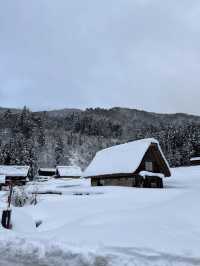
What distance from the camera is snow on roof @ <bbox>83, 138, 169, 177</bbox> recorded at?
38781 mm

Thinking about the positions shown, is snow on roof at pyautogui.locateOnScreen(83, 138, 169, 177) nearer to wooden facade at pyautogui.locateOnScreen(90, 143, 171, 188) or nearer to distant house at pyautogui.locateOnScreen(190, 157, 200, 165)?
wooden facade at pyautogui.locateOnScreen(90, 143, 171, 188)

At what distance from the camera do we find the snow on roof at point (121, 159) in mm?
38781

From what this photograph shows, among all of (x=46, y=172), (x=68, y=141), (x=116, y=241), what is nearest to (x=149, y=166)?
(x=116, y=241)

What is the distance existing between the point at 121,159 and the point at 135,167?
4.10 meters

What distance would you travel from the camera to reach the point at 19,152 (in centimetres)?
9725

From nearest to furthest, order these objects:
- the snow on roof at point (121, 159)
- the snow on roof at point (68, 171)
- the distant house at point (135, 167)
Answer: the snow on roof at point (121, 159)
the distant house at point (135, 167)
the snow on roof at point (68, 171)

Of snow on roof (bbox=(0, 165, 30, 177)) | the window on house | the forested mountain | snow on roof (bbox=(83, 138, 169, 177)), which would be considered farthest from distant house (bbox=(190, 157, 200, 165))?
snow on roof (bbox=(0, 165, 30, 177))

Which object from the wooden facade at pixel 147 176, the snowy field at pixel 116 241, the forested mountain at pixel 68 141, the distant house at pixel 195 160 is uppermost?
the forested mountain at pixel 68 141

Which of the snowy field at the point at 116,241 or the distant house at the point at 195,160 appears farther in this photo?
the distant house at the point at 195,160

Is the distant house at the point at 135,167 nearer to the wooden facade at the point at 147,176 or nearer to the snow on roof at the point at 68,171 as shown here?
the wooden facade at the point at 147,176

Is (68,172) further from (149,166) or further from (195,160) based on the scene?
(149,166)

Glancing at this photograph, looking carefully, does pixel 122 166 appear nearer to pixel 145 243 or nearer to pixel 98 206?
pixel 98 206

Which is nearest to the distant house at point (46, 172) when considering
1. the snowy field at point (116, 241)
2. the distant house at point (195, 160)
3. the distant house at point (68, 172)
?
the distant house at point (68, 172)

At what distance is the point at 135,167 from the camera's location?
37688mm
